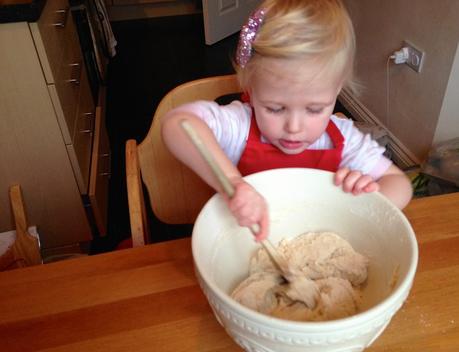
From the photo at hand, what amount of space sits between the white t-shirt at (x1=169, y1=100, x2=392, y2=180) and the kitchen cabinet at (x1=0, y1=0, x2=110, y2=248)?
79cm

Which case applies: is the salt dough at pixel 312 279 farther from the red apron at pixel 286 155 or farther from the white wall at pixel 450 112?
the white wall at pixel 450 112

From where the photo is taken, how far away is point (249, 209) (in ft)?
1.85

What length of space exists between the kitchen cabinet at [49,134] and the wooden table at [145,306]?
2.93 feet

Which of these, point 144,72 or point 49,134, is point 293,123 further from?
point 144,72

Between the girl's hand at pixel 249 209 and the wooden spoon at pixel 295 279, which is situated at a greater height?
the girl's hand at pixel 249 209

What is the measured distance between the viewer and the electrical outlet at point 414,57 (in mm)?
1881

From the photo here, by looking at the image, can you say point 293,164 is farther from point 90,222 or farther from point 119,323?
point 90,222

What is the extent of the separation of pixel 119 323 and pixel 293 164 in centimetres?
43

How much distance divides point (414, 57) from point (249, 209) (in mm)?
1634

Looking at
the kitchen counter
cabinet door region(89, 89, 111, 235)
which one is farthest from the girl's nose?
cabinet door region(89, 89, 111, 235)

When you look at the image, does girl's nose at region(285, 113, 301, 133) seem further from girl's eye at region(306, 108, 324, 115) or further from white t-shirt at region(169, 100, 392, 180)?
white t-shirt at region(169, 100, 392, 180)

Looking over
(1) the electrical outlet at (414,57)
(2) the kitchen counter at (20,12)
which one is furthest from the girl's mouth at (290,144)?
(1) the electrical outlet at (414,57)

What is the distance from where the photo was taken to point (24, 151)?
1530 mm

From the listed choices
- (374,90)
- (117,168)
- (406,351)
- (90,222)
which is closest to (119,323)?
(406,351)
